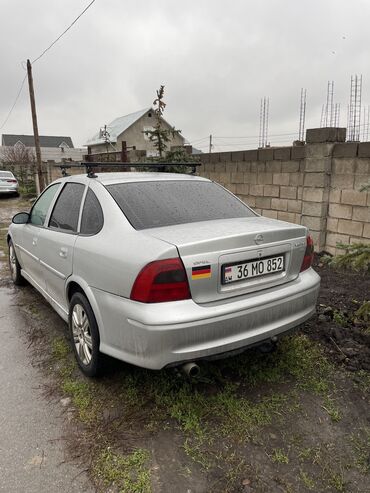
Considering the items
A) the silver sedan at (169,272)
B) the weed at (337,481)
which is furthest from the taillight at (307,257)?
the weed at (337,481)

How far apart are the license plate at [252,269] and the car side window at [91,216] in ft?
3.37

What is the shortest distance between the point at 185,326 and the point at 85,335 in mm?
1042

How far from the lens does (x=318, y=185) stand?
5.66 metres

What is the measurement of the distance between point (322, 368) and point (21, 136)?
2827 inches

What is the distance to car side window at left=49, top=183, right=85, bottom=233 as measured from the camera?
3.23 metres

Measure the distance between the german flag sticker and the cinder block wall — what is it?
3511 millimetres

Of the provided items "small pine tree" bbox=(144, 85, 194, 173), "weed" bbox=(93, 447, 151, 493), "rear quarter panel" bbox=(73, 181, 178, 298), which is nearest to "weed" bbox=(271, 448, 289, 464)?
"weed" bbox=(93, 447, 151, 493)

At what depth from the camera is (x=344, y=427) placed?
7.74ft

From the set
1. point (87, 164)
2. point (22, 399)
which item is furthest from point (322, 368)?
point (87, 164)

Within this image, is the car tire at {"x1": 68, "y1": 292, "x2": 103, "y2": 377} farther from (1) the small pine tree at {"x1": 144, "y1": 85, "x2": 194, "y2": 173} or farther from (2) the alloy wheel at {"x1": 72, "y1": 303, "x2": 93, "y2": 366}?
(1) the small pine tree at {"x1": 144, "y1": 85, "x2": 194, "y2": 173}

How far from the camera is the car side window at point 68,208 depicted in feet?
10.6

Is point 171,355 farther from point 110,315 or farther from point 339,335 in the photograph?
point 339,335

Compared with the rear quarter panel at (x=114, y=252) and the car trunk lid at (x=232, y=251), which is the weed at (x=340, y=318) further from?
the rear quarter panel at (x=114, y=252)

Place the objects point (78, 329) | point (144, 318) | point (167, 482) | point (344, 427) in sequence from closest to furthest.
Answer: point (167, 482)
point (144, 318)
point (344, 427)
point (78, 329)
